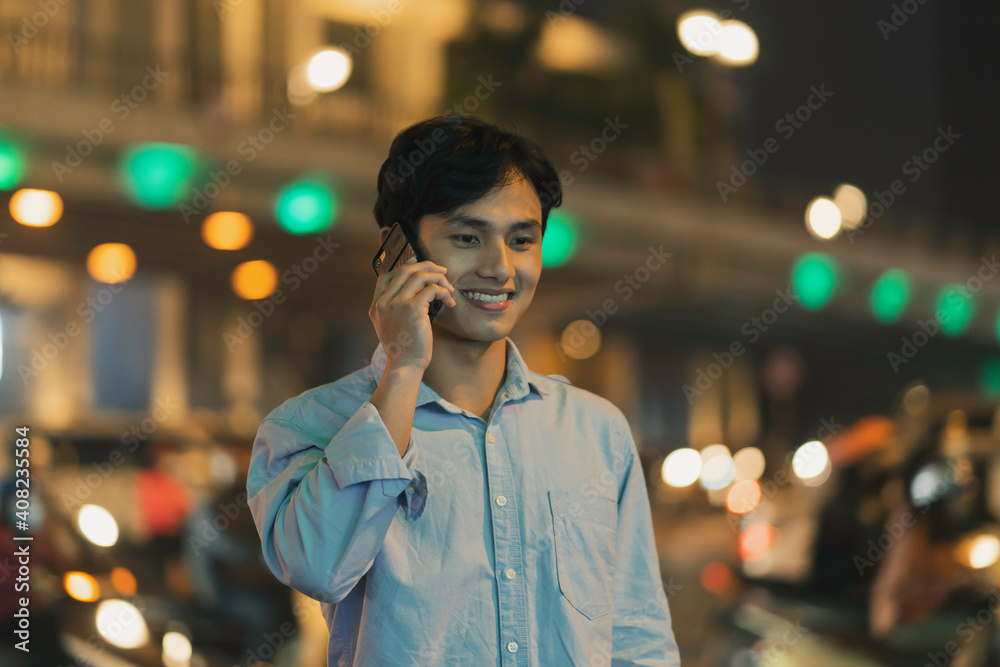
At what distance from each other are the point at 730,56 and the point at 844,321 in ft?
27.1

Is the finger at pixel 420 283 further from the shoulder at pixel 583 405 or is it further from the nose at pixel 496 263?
the shoulder at pixel 583 405

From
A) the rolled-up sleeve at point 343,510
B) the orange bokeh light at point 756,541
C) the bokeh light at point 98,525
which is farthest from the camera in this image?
the orange bokeh light at point 756,541

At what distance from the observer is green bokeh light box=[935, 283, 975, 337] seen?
463 inches

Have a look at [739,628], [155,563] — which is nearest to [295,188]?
[155,563]

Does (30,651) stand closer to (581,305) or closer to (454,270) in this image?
(454,270)

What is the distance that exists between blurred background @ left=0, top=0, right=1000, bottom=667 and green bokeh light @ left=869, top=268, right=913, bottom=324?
0.09 meters

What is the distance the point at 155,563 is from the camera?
14.6ft

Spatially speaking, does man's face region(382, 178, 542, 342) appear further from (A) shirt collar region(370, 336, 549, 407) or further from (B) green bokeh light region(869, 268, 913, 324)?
(B) green bokeh light region(869, 268, 913, 324)

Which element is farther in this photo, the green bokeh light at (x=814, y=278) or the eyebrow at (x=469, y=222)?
the green bokeh light at (x=814, y=278)

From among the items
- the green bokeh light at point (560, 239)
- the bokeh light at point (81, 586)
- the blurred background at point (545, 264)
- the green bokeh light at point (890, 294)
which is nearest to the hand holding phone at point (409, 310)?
the blurred background at point (545, 264)

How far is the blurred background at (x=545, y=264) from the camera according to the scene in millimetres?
4117

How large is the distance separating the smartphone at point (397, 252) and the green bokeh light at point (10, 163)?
5.32 m

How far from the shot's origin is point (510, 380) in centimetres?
164

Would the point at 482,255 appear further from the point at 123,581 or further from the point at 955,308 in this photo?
the point at 955,308
